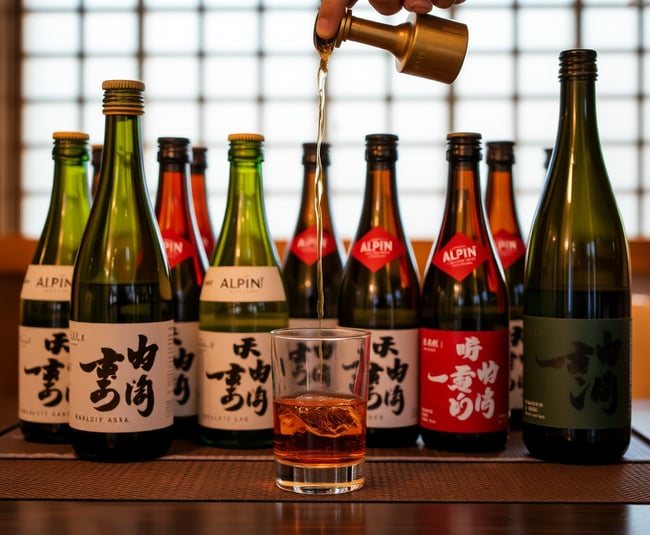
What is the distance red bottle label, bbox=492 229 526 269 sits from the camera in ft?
3.72

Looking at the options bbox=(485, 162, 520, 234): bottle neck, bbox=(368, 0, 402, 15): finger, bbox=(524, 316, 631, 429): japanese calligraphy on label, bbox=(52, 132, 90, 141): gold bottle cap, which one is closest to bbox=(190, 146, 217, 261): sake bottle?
bbox=(52, 132, 90, 141): gold bottle cap

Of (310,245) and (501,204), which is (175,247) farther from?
(501,204)

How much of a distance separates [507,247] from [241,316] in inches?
16.7

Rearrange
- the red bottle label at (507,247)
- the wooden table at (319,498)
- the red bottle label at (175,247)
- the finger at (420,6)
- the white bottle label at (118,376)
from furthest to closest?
the red bottle label at (507,247) < the red bottle label at (175,247) < the finger at (420,6) < the white bottle label at (118,376) < the wooden table at (319,498)

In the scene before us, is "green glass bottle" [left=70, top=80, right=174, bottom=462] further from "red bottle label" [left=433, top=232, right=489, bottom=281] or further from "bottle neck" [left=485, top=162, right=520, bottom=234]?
"bottle neck" [left=485, top=162, right=520, bottom=234]

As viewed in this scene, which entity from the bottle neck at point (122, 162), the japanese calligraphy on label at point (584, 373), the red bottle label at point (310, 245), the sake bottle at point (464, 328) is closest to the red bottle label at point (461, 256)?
the sake bottle at point (464, 328)

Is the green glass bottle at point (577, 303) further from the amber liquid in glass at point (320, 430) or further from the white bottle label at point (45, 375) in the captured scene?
the white bottle label at point (45, 375)

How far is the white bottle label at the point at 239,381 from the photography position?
900 millimetres

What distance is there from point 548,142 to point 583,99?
3401 mm

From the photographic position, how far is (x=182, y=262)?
1.04m

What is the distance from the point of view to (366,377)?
741 mm

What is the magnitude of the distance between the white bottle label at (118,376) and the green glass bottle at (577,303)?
0.40 metres

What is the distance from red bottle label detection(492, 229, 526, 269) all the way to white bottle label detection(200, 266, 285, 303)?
0.35 m

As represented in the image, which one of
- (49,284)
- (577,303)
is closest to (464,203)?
(577,303)
